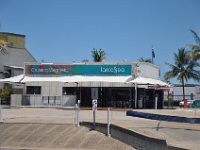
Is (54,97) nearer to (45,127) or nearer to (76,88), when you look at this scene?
(76,88)

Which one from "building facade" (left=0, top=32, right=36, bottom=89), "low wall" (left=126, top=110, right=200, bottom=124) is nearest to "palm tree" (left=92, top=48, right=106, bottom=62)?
"building facade" (left=0, top=32, right=36, bottom=89)

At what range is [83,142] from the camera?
19219mm

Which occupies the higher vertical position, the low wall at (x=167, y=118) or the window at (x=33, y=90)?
the window at (x=33, y=90)

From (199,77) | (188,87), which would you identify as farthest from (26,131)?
(188,87)

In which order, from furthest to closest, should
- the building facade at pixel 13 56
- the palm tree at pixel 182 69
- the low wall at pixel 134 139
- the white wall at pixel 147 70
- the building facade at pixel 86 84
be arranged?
the palm tree at pixel 182 69 → the building facade at pixel 13 56 → the white wall at pixel 147 70 → the building facade at pixel 86 84 → the low wall at pixel 134 139

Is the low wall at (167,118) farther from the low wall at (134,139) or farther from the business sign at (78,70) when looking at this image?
the business sign at (78,70)

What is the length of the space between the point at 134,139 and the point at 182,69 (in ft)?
168

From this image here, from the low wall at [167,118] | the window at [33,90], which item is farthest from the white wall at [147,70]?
the low wall at [167,118]

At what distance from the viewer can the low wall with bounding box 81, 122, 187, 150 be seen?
47.6ft

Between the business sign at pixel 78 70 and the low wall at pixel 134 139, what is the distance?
24.4m

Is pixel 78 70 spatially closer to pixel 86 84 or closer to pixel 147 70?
pixel 86 84

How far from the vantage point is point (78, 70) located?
155 feet

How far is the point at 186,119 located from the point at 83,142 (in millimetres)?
6099

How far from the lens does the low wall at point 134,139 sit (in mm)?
14500
